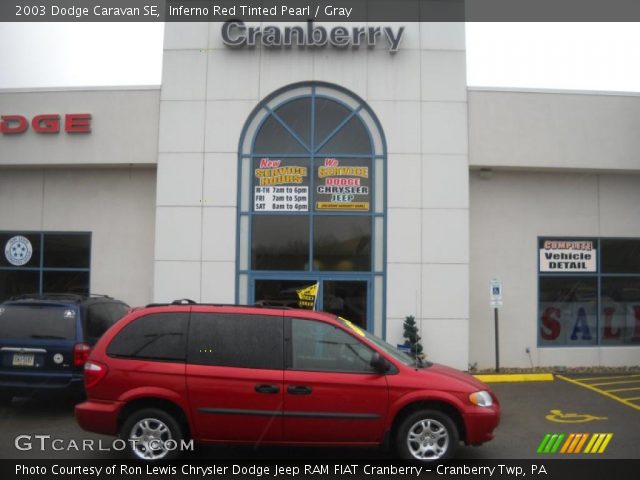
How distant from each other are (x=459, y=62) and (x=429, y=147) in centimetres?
199

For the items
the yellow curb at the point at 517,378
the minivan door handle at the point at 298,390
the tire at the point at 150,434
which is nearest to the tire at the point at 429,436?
the minivan door handle at the point at 298,390

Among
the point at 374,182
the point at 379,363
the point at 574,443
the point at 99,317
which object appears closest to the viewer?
the point at 379,363

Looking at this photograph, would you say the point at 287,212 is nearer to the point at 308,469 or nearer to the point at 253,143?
the point at 253,143

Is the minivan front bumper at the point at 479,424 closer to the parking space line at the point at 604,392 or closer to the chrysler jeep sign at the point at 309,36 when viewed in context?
the parking space line at the point at 604,392

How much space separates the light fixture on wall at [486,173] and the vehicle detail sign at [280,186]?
4.06m

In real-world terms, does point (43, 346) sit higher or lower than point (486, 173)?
lower

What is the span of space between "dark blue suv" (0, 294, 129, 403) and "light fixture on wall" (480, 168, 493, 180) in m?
9.14

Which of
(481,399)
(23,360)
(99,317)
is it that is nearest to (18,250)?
(99,317)

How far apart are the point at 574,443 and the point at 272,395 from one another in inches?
161

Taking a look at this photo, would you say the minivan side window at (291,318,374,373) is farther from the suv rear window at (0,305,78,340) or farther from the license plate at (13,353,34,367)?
the license plate at (13,353,34,367)

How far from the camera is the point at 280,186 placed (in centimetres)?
1371

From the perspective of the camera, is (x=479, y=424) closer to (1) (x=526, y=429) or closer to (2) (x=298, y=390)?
(2) (x=298, y=390)

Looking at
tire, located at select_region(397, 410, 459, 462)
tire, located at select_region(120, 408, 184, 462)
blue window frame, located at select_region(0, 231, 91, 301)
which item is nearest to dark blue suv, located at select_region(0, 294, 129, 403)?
tire, located at select_region(120, 408, 184, 462)

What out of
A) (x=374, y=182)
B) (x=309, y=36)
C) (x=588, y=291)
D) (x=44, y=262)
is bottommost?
(x=588, y=291)
